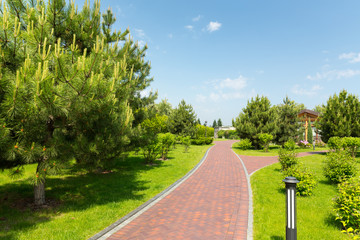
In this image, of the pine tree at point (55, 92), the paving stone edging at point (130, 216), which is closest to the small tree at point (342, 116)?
the paving stone edging at point (130, 216)

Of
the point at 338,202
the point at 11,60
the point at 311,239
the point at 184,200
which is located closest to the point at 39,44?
the point at 11,60

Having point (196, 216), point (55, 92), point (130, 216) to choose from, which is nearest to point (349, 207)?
point (196, 216)

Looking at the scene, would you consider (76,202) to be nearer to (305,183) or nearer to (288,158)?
(305,183)

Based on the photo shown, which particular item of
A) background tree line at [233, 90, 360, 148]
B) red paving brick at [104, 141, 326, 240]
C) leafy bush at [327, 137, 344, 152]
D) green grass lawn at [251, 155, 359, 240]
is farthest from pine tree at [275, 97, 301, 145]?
red paving brick at [104, 141, 326, 240]

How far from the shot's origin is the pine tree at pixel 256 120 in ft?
84.2

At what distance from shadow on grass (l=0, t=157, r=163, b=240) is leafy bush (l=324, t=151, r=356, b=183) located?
8.27m

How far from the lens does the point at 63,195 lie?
7449mm

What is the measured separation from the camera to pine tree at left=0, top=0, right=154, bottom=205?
4109 millimetres

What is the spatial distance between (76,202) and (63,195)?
101cm

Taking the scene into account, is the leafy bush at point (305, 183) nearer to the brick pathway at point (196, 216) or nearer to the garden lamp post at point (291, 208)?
the brick pathway at point (196, 216)

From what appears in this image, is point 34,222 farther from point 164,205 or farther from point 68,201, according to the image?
point 164,205

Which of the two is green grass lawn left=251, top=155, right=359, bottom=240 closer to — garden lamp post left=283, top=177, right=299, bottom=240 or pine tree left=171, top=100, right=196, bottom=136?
garden lamp post left=283, top=177, right=299, bottom=240

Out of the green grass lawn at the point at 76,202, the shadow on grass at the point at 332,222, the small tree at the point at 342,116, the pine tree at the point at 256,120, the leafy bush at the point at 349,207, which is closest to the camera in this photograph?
the leafy bush at the point at 349,207

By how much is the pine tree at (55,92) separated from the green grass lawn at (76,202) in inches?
35.6
